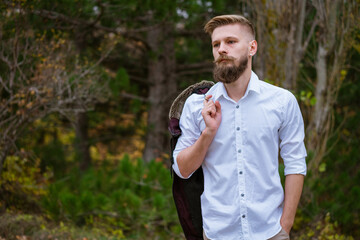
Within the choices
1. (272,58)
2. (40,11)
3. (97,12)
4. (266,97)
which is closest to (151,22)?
(97,12)

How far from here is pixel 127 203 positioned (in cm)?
536

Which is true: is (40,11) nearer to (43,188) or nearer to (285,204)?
(43,188)

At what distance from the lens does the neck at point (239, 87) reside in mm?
2193

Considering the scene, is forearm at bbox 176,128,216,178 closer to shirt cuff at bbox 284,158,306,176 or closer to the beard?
the beard

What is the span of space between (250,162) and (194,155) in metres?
0.30

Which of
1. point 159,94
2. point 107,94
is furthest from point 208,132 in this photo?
point 159,94

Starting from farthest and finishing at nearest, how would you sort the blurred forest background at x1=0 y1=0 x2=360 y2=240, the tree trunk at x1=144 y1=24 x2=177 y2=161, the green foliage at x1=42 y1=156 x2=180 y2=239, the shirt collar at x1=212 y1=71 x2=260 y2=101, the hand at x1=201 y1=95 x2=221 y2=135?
the tree trunk at x1=144 y1=24 x2=177 y2=161 → the green foliage at x1=42 y1=156 x2=180 y2=239 → the blurred forest background at x1=0 y1=0 x2=360 y2=240 → the shirt collar at x1=212 y1=71 x2=260 y2=101 → the hand at x1=201 y1=95 x2=221 y2=135

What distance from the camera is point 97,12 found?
21.8 feet

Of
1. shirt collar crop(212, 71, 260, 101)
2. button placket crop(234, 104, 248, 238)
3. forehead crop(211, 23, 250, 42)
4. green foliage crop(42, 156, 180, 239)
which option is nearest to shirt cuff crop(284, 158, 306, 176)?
button placket crop(234, 104, 248, 238)

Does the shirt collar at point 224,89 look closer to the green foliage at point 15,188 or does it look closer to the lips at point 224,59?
the lips at point 224,59

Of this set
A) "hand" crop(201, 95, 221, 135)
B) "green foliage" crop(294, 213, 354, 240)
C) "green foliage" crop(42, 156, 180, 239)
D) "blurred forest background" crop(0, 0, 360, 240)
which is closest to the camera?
"hand" crop(201, 95, 221, 135)

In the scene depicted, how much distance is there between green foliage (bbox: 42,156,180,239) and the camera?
208 inches

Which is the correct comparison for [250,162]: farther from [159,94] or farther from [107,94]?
[159,94]

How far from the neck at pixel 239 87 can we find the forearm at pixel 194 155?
0.94 ft
